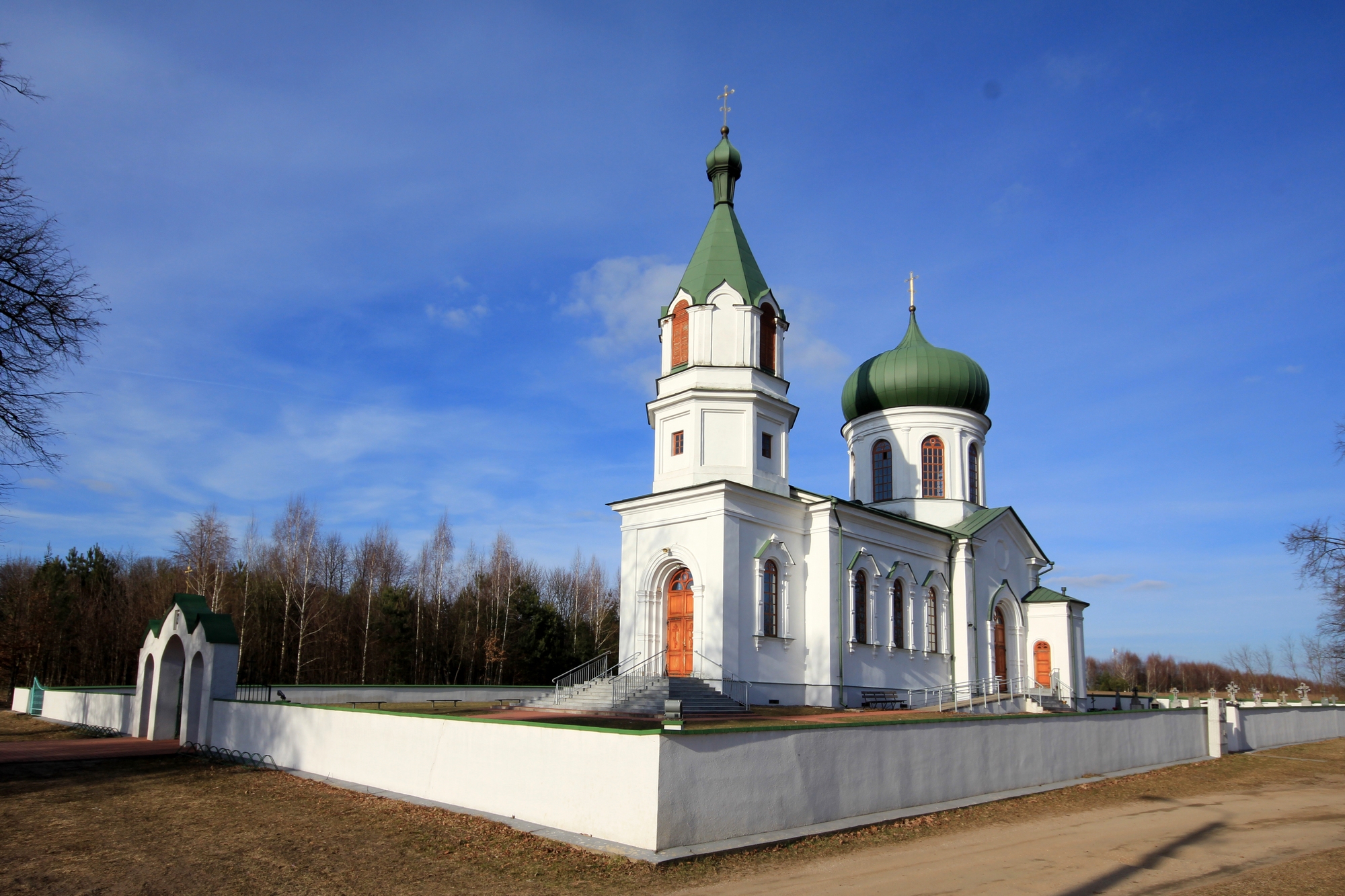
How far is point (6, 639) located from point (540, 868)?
38653 mm

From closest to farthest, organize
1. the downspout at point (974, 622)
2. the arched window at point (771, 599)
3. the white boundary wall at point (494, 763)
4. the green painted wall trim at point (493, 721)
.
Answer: the white boundary wall at point (494, 763) → the green painted wall trim at point (493, 721) → the arched window at point (771, 599) → the downspout at point (974, 622)

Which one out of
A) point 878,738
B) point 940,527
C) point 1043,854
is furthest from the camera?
point 940,527

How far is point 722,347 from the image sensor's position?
2406 cm

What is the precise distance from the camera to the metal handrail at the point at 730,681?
827 inches

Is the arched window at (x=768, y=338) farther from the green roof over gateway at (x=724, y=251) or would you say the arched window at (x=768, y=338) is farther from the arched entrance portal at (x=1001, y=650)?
the arched entrance portal at (x=1001, y=650)

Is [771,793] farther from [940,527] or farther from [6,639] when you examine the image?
[6,639]

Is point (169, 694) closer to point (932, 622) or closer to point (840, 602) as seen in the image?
point (840, 602)

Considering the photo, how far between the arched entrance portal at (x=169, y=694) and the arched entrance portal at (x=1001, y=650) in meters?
24.6

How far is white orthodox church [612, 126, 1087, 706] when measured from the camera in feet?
73.2

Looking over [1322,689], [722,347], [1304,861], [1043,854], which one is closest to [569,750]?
[1043,854]

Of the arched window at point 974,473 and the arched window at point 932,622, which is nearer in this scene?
the arched window at point 932,622

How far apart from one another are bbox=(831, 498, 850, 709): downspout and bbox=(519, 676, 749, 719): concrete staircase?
3.96 m

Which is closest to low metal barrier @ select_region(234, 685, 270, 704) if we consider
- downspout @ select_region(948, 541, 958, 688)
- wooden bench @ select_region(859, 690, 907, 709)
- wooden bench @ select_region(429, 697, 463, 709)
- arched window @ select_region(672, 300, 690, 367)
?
wooden bench @ select_region(429, 697, 463, 709)

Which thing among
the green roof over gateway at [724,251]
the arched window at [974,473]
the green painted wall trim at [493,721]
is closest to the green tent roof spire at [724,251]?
the green roof over gateway at [724,251]
